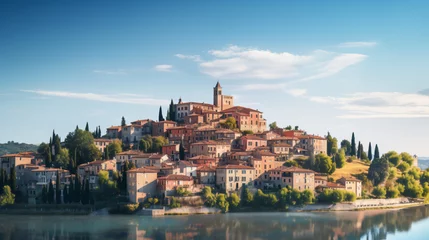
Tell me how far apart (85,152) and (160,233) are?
82.0 feet

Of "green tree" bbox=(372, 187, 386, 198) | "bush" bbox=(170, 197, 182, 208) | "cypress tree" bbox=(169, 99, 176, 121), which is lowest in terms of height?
"bush" bbox=(170, 197, 182, 208)

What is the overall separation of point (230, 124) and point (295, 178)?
1586cm

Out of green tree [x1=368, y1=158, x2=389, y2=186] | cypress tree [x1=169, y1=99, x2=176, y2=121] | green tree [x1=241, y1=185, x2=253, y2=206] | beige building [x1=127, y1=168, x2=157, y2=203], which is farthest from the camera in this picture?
cypress tree [x1=169, y1=99, x2=176, y2=121]

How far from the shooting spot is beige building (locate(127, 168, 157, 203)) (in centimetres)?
5175

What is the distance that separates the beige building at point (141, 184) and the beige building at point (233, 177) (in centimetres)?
612

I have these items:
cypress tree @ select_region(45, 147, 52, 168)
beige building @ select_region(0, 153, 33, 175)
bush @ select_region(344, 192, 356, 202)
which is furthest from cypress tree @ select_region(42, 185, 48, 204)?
bush @ select_region(344, 192, 356, 202)

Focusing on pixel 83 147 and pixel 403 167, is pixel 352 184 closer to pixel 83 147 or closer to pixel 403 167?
pixel 403 167

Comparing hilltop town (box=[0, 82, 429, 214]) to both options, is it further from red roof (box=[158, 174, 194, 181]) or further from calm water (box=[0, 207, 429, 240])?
calm water (box=[0, 207, 429, 240])

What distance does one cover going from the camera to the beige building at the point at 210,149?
6134cm

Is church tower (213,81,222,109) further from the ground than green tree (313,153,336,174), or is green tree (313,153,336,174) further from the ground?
church tower (213,81,222,109)

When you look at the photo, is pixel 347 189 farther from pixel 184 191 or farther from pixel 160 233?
pixel 160 233

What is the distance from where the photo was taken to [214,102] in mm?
78938

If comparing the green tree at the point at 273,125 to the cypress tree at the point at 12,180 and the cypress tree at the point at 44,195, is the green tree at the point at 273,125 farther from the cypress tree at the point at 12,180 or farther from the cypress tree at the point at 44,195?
the cypress tree at the point at 12,180

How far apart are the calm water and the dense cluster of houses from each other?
4.36 m
